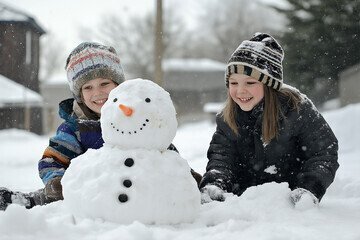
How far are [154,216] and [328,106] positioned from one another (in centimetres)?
1702

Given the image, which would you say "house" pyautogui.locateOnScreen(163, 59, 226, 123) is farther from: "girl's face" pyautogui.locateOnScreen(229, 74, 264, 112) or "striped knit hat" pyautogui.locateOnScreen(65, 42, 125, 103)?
"girl's face" pyautogui.locateOnScreen(229, 74, 264, 112)

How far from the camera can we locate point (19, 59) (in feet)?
36.4

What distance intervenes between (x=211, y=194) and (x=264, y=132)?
2.73 ft

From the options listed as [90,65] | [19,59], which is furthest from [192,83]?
[90,65]

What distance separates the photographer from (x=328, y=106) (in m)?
18.1

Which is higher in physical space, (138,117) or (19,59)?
(19,59)

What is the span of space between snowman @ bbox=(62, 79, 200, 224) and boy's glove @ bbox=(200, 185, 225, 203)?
0.56m

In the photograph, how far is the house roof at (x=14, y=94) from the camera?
1295cm

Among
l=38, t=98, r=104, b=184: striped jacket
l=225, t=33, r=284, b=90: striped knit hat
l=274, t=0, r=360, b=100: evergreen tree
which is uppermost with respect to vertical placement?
l=274, t=0, r=360, b=100: evergreen tree

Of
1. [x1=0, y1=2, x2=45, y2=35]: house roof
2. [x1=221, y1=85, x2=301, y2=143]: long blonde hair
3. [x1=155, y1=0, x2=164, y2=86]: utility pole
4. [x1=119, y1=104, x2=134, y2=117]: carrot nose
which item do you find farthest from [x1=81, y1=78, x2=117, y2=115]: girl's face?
[x1=0, y1=2, x2=45, y2=35]: house roof

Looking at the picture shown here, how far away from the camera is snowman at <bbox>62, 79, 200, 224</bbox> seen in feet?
7.23

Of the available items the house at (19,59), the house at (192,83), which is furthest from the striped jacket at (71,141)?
the house at (192,83)

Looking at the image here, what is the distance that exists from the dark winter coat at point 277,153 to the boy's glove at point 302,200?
410 mm

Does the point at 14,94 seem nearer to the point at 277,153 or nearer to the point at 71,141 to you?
the point at 71,141
